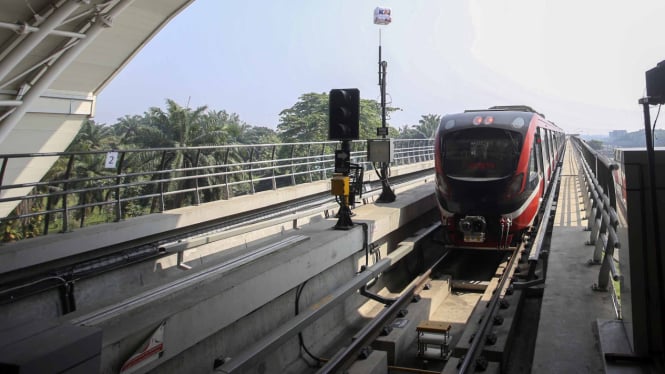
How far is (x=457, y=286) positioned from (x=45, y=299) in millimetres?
6828

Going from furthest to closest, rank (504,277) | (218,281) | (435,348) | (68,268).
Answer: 1. (504,277)
2. (435,348)
3. (68,268)
4. (218,281)

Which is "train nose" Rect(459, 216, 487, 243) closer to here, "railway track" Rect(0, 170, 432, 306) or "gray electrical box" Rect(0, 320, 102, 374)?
"railway track" Rect(0, 170, 432, 306)

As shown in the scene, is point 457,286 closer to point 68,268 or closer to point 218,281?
point 218,281

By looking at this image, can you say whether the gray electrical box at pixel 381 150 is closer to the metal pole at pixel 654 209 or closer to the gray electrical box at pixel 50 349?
the metal pole at pixel 654 209

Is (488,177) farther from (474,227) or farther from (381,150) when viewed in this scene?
(381,150)

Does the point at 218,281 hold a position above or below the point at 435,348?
above

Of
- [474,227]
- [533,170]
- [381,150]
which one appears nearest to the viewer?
[474,227]

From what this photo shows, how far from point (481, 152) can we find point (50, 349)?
8616mm

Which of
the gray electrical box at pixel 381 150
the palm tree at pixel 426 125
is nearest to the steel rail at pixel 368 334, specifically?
the gray electrical box at pixel 381 150

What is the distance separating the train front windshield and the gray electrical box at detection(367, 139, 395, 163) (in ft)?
4.99

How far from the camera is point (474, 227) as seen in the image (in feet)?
31.3

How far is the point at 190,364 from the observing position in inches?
193

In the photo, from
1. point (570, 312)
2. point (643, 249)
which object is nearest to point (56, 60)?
point (570, 312)

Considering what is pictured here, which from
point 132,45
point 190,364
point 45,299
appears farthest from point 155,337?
point 132,45
